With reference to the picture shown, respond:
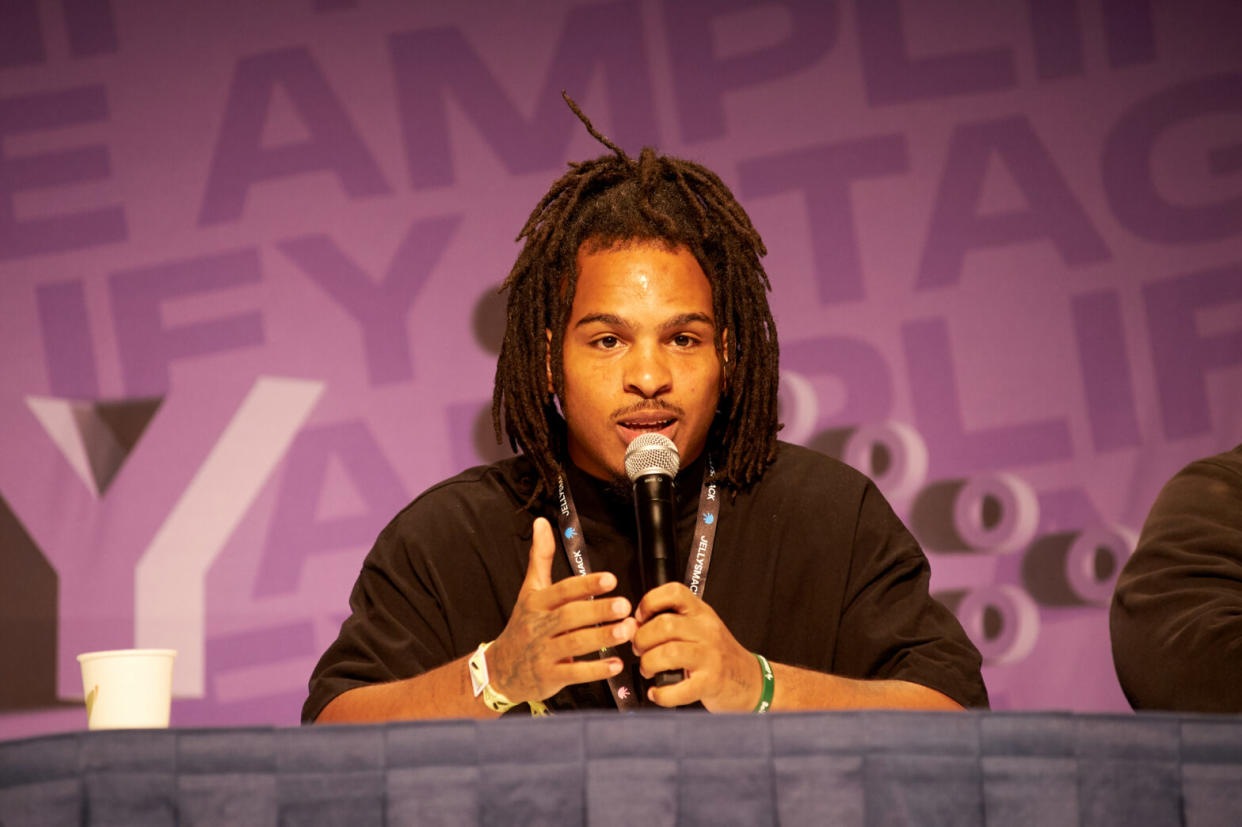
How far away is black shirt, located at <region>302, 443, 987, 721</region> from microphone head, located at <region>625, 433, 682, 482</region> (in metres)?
0.37

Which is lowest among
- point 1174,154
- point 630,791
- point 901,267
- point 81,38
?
point 630,791

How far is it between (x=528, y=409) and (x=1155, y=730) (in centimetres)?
125

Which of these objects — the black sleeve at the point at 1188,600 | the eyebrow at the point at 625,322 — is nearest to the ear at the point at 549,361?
the eyebrow at the point at 625,322

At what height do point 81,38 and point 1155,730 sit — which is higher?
point 81,38

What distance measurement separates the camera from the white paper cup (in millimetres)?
1607

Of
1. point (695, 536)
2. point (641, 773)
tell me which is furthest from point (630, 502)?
point (641, 773)

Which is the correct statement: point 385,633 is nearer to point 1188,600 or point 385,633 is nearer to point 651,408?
point 651,408

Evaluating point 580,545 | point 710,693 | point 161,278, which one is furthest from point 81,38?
point 710,693

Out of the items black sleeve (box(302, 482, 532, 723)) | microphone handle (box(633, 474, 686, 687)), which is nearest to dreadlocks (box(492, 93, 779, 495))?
black sleeve (box(302, 482, 532, 723))

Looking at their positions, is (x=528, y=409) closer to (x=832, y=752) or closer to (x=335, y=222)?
(x=832, y=752)

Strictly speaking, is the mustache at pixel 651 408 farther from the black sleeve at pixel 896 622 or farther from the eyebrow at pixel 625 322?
the black sleeve at pixel 896 622

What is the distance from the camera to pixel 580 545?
202 centimetres

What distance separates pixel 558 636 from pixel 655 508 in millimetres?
207

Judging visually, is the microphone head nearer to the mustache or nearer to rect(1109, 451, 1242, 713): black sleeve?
the mustache
